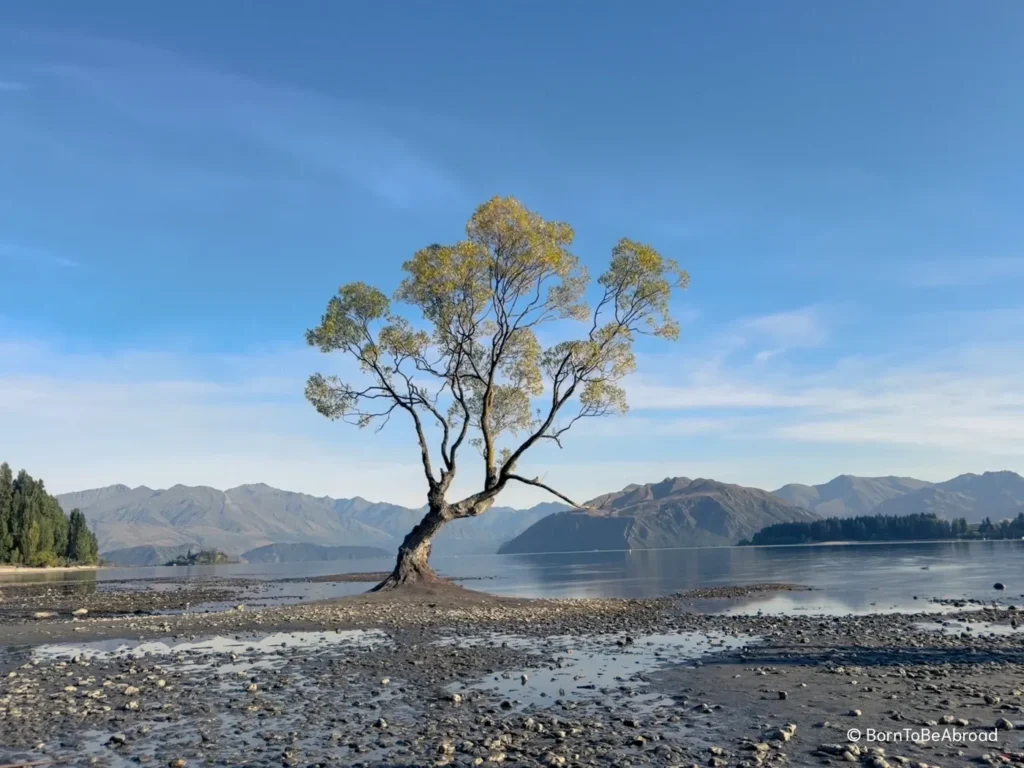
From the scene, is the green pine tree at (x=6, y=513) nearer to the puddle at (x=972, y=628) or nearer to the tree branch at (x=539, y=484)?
the tree branch at (x=539, y=484)

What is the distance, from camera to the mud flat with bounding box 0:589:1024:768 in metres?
9.80

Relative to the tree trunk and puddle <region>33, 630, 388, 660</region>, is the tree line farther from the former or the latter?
puddle <region>33, 630, 388, 660</region>

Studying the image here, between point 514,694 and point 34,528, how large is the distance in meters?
167

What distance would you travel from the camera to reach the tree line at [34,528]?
Answer: 144000 mm

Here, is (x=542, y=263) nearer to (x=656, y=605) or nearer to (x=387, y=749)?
(x=656, y=605)

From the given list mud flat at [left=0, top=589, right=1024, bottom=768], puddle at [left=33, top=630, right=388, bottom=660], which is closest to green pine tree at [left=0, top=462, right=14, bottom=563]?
mud flat at [left=0, top=589, right=1024, bottom=768]

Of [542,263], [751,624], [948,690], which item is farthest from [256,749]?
[542,263]

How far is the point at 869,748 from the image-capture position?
965 cm

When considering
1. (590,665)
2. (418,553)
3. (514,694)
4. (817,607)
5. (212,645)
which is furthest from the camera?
(418,553)

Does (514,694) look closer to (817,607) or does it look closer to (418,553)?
(817,607)

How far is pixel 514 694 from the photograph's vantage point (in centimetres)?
1366

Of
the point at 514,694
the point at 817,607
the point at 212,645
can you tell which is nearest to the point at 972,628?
the point at 817,607

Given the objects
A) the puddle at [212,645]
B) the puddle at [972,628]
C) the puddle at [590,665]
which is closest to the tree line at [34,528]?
the puddle at [212,645]

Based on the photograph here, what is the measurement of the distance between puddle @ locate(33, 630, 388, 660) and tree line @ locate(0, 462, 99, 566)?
152 metres
